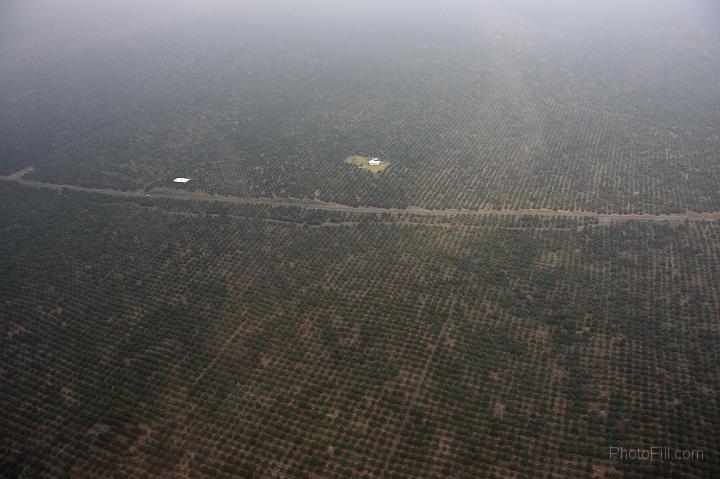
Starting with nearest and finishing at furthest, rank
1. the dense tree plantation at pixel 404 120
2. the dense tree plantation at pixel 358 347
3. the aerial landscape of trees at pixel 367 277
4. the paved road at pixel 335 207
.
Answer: the dense tree plantation at pixel 358 347
the aerial landscape of trees at pixel 367 277
the paved road at pixel 335 207
the dense tree plantation at pixel 404 120

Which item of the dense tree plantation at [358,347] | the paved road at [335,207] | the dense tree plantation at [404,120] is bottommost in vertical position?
the dense tree plantation at [358,347]

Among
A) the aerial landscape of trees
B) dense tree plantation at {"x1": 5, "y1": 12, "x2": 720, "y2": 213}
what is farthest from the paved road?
dense tree plantation at {"x1": 5, "y1": 12, "x2": 720, "y2": 213}

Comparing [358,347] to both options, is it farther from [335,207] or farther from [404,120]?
[404,120]

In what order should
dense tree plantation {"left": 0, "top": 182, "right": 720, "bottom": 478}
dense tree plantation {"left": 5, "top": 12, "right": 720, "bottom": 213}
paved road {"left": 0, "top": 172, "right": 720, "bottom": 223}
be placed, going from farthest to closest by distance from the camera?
dense tree plantation {"left": 5, "top": 12, "right": 720, "bottom": 213} → paved road {"left": 0, "top": 172, "right": 720, "bottom": 223} → dense tree plantation {"left": 0, "top": 182, "right": 720, "bottom": 478}

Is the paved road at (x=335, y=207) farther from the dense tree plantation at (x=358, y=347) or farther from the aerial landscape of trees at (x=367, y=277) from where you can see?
the dense tree plantation at (x=358, y=347)

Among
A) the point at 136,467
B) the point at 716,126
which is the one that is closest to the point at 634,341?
the point at 136,467

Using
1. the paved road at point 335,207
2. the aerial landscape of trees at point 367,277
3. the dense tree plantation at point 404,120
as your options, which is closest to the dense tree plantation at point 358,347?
the aerial landscape of trees at point 367,277

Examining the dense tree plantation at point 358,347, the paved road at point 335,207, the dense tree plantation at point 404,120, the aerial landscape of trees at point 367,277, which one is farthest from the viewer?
the dense tree plantation at point 404,120

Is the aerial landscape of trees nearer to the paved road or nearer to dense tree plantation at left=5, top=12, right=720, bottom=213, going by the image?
the paved road

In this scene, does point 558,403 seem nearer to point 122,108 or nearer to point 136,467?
point 136,467
